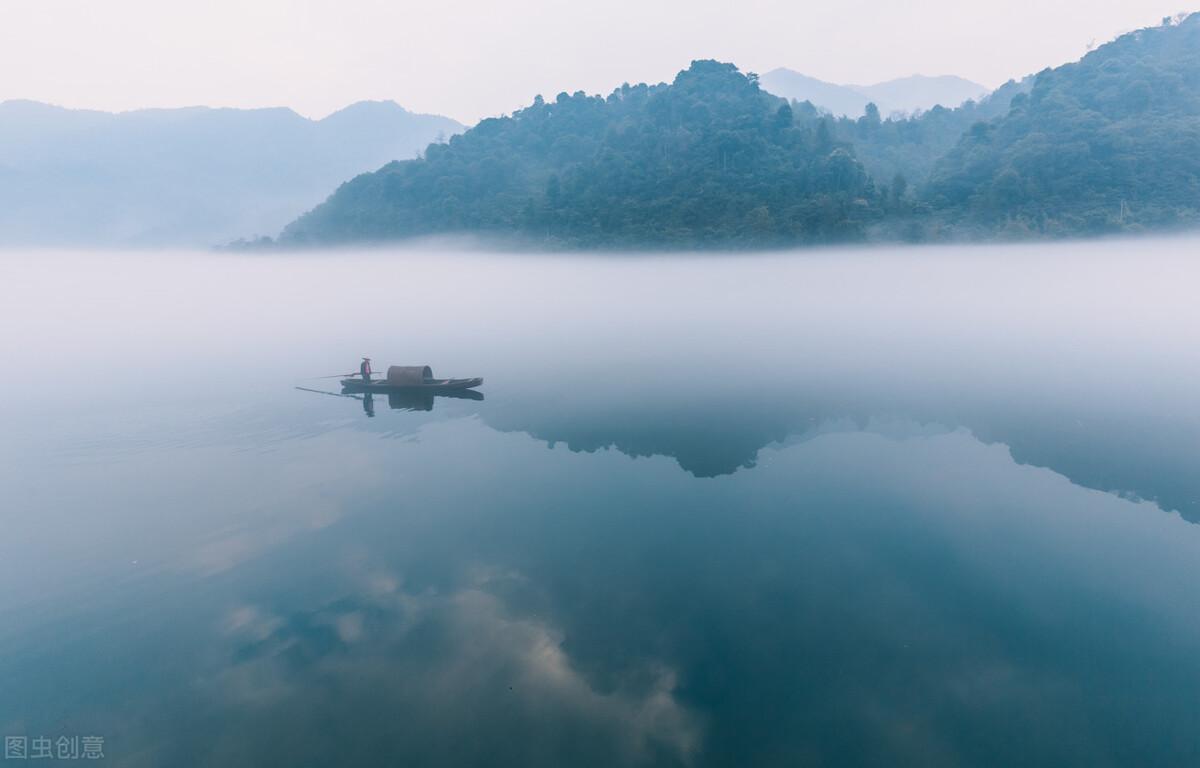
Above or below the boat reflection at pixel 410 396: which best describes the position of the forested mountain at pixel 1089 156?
above

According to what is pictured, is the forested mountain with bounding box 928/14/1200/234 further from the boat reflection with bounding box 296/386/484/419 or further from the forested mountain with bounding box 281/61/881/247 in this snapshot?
the boat reflection with bounding box 296/386/484/419

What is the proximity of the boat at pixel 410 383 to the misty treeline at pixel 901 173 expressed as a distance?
13855 cm

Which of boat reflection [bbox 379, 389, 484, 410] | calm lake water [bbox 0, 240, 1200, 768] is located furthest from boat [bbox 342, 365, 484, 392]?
calm lake water [bbox 0, 240, 1200, 768]

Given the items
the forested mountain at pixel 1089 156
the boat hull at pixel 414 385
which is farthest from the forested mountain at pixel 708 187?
the boat hull at pixel 414 385

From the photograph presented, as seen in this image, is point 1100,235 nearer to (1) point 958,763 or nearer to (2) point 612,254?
(2) point 612,254

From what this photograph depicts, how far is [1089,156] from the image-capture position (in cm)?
12900

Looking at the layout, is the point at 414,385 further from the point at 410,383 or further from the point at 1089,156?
the point at 1089,156

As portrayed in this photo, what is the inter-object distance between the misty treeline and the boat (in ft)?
455

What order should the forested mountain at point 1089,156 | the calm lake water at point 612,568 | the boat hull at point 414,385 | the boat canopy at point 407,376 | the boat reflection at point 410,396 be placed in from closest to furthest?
the calm lake water at point 612,568, the boat reflection at point 410,396, the boat canopy at point 407,376, the boat hull at point 414,385, the forested mountain at point 1089,156

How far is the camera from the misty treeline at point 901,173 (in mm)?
127812

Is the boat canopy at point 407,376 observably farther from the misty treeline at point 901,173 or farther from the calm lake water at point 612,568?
the misty treeline at point 901,173

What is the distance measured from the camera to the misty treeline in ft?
419

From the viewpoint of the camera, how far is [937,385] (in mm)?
38688

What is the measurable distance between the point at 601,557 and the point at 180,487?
17271mm
